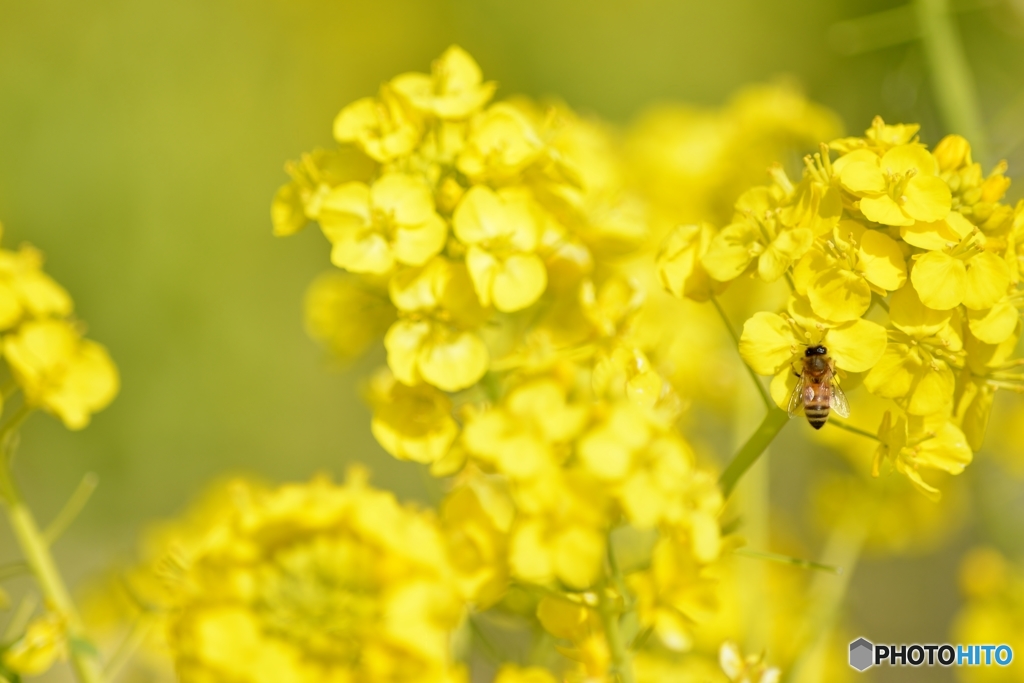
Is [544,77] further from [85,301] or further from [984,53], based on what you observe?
[85,301]

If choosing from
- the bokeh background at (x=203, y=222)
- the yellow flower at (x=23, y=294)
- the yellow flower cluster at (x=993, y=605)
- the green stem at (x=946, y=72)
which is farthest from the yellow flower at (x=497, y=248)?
the bokeh background at (x=203, y=222)

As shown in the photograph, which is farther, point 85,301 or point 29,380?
point 85,301

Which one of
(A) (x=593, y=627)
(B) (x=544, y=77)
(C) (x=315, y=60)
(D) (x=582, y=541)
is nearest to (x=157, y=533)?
(A) (x=593, y=627)

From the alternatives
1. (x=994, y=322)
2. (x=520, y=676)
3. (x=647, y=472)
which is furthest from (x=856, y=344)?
(x=520, y=676)

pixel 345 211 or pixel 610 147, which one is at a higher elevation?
pixel 610 147

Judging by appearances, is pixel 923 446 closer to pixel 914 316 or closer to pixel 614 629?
pixel 914 316
